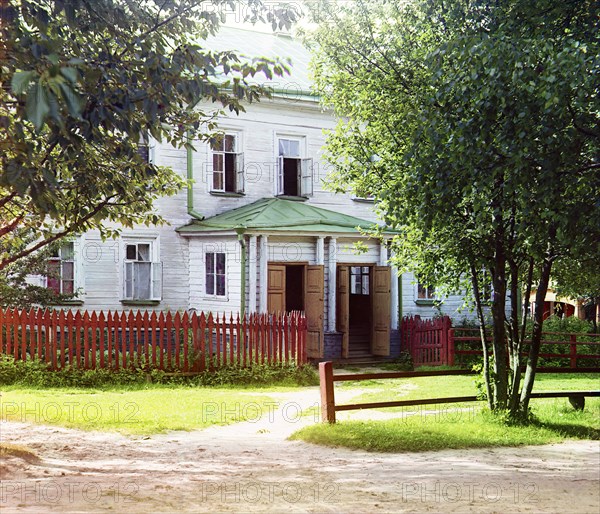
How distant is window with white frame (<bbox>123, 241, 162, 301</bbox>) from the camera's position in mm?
22703

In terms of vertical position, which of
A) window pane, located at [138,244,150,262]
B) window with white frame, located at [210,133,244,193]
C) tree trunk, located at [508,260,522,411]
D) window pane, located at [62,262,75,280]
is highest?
window with white frame, located at [210,133,244,193]

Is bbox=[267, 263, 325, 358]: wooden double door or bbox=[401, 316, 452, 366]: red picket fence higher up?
bbox=[267, 263, 325, 358]: wooden double door

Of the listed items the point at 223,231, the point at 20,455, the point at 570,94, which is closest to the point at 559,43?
the point at 570,94

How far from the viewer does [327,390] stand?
1194 centimetres

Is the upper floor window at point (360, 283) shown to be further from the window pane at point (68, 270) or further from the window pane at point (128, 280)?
the window pane at point (68, 270)

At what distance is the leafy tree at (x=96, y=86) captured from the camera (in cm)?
685

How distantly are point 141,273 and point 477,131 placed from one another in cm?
1528

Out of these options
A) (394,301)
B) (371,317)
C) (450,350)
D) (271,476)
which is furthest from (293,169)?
(271,476)

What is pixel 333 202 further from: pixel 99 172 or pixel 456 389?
pixel 99 172

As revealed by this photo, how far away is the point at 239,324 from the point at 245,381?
133cm

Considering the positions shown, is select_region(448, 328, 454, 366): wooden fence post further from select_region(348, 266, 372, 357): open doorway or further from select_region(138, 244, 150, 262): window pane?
select_region(138, 244, 150, 262): window pane

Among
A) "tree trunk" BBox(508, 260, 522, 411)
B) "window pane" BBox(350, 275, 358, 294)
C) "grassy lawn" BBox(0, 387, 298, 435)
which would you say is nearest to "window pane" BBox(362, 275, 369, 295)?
"window pane" BBox(350, 275, 358, 294)

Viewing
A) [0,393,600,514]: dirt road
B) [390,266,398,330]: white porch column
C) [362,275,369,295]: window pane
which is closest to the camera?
[0,393,600,514]: dirt road

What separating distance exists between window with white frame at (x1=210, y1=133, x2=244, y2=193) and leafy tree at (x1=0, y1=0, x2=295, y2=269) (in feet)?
36.1
